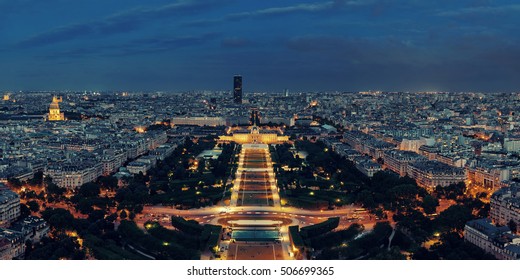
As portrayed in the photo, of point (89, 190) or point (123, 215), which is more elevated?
point (89, 190)

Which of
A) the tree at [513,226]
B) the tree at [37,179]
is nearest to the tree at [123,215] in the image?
the tree at [37,179]

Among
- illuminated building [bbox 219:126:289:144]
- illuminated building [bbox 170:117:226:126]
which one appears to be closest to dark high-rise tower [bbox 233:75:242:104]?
illuminated building [bbox 170:117:226:126]

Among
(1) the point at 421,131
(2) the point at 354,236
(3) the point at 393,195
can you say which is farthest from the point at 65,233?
(1) the point at 421,131

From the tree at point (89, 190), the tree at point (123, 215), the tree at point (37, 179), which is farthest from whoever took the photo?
the tree at point (37, 179)

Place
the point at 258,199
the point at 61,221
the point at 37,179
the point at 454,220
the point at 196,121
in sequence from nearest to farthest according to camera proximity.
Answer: the point at 61,221 → the point at 454,220 → the point at 258,199 → the point at 37,179 → the point at 196,121

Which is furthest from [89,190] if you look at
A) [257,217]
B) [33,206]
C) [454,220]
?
[454,220]

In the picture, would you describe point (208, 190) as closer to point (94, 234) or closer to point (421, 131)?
point (94, 234)

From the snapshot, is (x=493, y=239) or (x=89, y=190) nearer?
(x=493, y=239)

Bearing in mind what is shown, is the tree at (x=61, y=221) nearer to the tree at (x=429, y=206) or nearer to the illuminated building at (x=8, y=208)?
the illuminated building at (x=8, y=208)

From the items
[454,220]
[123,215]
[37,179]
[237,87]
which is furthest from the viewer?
[237,87]

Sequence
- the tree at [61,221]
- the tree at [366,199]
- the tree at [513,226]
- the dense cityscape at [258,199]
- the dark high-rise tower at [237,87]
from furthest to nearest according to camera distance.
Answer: the dark high-rise tower at [237,87]
the tree at [366,199]
the tree at [513,226]
the tree at [61,221]
the dense cityscape at [258,199]

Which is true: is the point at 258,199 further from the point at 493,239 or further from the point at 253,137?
the point at 253,137
